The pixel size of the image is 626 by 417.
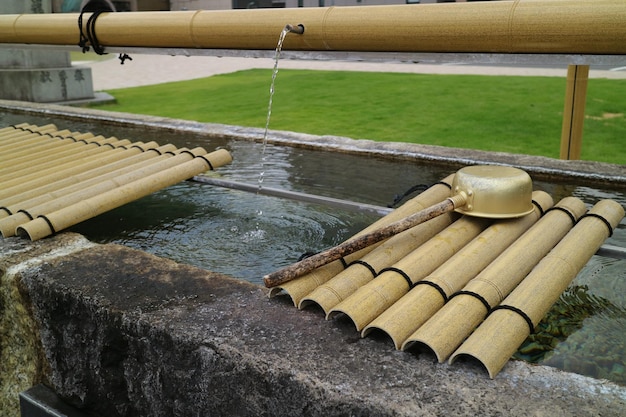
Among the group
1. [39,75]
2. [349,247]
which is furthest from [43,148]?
[39,75]

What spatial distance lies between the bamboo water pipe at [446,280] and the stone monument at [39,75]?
11074 millimetres

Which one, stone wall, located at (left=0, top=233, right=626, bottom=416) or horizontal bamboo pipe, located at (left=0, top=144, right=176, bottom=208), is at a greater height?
horizontal bamboo pipe, located at (left=0, top=144, right=176, bottom=208)

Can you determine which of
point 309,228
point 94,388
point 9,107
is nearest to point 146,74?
point 9,107

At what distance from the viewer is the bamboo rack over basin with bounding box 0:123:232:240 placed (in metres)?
2.90

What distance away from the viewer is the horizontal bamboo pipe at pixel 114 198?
2.77 m

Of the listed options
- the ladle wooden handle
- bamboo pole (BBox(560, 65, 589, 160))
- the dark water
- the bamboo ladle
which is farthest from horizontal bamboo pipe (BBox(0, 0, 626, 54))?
bamboo pole (BBox(560, 65, 589, 160))

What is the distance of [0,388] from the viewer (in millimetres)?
2768

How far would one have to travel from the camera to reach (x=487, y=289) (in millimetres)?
2010

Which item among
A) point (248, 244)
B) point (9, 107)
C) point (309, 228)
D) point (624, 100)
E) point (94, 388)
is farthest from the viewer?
point (624, 100)

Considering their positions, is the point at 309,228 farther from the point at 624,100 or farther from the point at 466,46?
the point at 624,100

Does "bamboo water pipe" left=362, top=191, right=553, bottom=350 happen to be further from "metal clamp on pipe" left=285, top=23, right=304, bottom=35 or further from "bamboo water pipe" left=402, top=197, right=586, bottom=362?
"metal clamp on pipe" left=285, top=23, right=304, bottom=35

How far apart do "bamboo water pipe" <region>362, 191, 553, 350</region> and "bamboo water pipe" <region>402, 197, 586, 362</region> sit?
0.04 meters

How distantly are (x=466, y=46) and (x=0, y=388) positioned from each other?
2.61m

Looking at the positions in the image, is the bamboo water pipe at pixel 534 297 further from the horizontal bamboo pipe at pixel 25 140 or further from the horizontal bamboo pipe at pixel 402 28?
the horizontal bamboo pipe at pixel 25 140
